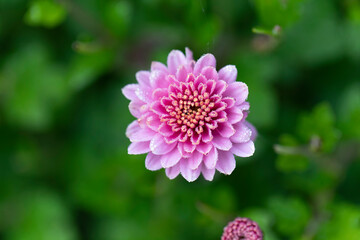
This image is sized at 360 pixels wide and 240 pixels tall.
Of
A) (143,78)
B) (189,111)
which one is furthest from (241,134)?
(143,78)

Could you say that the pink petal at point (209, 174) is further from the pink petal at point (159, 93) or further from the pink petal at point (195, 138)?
the pink petal at point (159, 93)

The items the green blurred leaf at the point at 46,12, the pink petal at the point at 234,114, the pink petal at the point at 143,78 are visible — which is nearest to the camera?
the pink petal at the point at 234,114

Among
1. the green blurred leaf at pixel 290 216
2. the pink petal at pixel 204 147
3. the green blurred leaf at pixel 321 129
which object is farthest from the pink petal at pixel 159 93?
the green blurred leaf at pixel 290 216

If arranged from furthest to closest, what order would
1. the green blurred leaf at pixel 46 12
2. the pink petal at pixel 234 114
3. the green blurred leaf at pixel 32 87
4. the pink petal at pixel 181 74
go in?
the green blurred leaf at pixel 32 87
the green blurred leaf at pixel 46 12
the pink petal at pixel 181 74
the pink petal at pixel 234 114

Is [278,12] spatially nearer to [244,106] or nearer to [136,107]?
[244,106]

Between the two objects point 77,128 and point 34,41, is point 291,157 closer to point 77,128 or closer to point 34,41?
point 77,128
